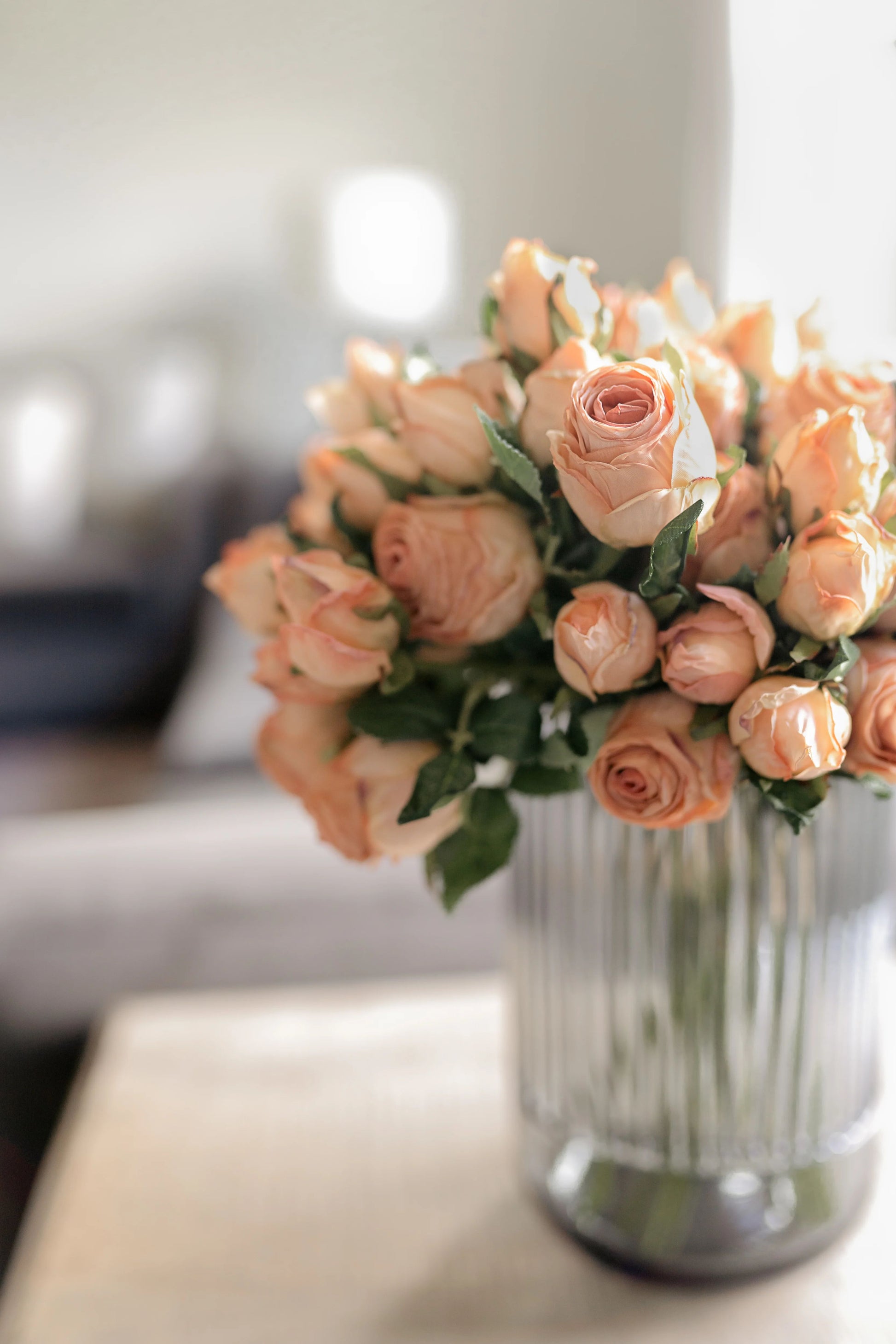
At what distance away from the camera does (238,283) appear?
6.57 ft

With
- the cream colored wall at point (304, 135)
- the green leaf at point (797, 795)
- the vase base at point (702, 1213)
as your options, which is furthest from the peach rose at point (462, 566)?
the cream colored wall at point (304, 135)

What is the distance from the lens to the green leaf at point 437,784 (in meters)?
0.37

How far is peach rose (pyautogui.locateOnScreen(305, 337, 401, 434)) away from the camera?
453 millimetres

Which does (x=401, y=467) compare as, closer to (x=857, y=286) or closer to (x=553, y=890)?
(x=553, y=890)

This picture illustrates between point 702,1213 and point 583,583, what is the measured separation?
0.90ft

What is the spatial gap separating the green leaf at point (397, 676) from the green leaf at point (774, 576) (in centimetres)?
13

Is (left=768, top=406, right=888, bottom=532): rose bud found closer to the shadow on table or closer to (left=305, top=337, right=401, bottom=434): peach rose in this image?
(left=305, top=337, right=401, bottom=434): peach rose

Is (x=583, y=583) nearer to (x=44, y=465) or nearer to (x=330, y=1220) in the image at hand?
(x=330, y=1220)

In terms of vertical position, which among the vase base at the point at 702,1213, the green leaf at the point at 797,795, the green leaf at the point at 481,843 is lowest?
the vase base at the point at 702,1213

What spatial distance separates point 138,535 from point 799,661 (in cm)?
184

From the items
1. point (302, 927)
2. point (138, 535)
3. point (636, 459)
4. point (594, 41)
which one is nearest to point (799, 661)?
point (636, 459)

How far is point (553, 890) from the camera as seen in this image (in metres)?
0.45

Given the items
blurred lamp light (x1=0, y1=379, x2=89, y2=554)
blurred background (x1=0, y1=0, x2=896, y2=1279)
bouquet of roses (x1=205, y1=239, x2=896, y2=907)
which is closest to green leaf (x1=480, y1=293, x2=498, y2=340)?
bouquet of roses (x1=205, y1=239, x2=896, y2=907)

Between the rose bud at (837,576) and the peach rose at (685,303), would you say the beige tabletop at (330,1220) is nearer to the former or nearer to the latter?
the rose bud at (837,576)
